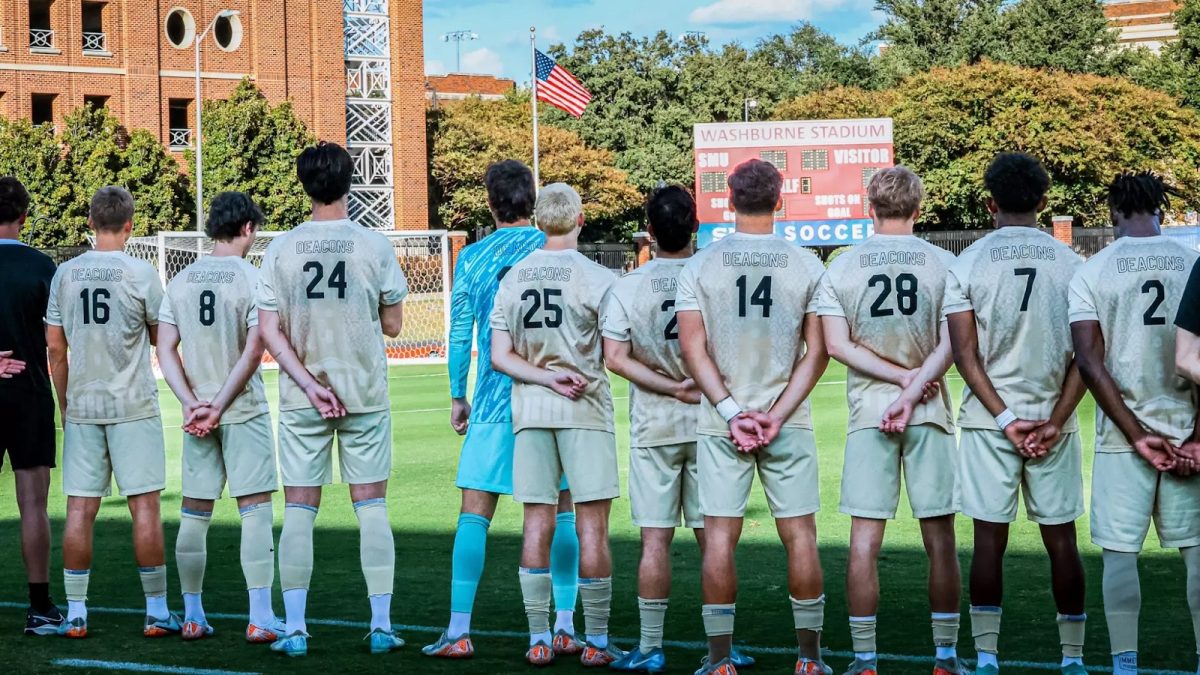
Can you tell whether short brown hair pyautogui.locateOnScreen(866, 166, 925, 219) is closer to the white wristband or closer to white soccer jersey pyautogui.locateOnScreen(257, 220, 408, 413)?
the white wristband

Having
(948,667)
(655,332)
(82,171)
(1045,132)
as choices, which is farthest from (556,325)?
(1045,132)

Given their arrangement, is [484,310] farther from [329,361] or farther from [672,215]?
[672,215]

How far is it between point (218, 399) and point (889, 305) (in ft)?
10.3

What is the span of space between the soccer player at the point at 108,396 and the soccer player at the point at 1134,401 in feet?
14.1

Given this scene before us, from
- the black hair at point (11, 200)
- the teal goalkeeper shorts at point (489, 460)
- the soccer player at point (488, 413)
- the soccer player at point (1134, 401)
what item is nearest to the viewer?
the soccer player at point (1134, 401)

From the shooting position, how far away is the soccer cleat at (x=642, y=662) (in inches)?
247

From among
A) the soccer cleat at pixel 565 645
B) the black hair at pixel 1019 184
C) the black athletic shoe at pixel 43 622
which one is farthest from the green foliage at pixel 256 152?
the black hair at pixel 1019 184

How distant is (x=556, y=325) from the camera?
21.5ft

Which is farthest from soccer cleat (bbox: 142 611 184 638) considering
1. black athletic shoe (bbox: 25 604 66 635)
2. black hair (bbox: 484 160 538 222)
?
black hair (bbox: 484 160 538 222)

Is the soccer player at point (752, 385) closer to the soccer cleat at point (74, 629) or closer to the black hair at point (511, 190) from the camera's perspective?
the black hair at point (511, 190)

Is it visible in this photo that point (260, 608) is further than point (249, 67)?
No

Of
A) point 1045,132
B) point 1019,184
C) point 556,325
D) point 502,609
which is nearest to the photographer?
point 1019,184

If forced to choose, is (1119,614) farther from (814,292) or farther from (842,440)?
(842,440)

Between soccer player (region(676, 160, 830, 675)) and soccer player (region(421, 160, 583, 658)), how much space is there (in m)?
1.03
